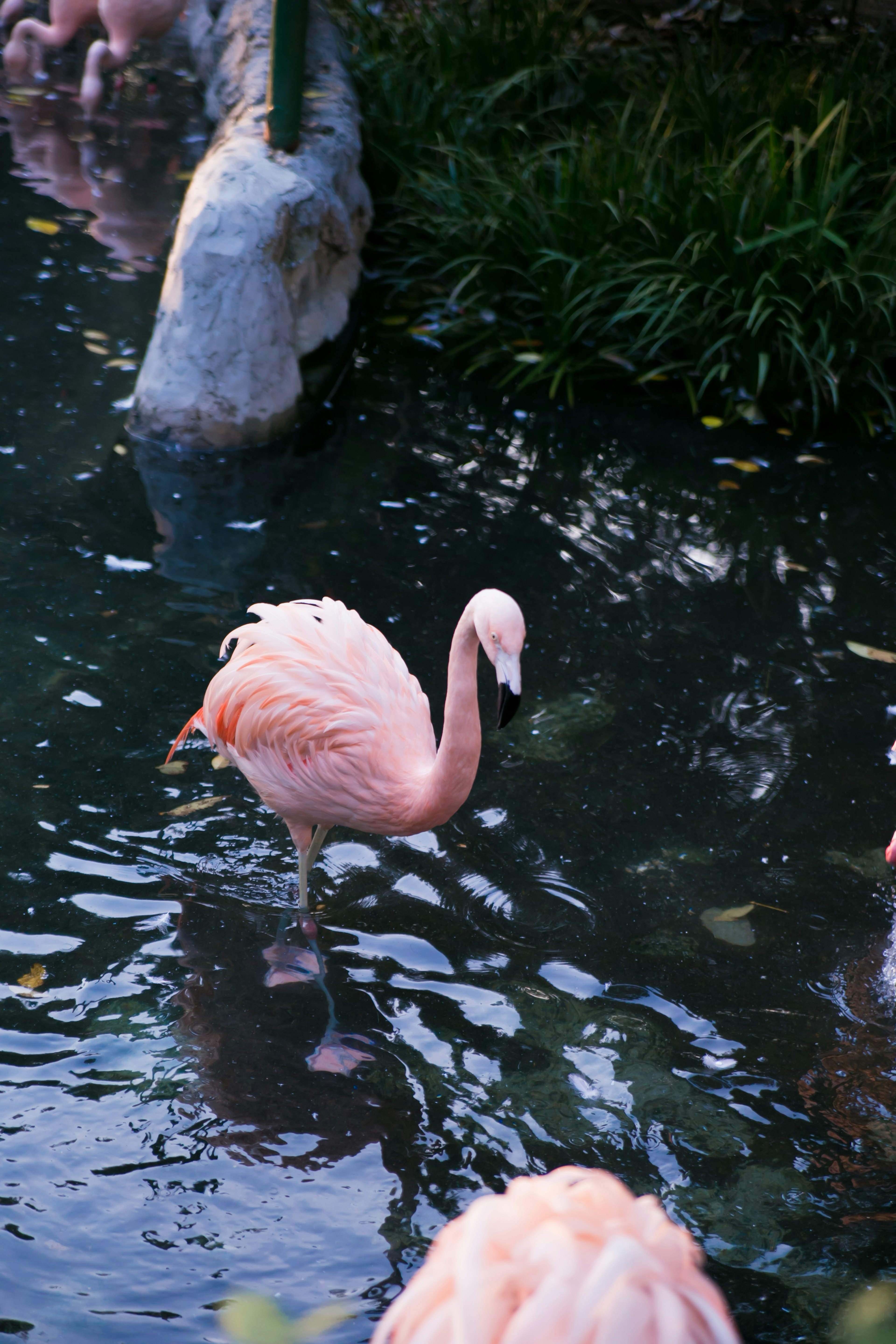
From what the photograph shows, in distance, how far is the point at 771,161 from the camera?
538 centimetres

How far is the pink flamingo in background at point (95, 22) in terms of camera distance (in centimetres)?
762

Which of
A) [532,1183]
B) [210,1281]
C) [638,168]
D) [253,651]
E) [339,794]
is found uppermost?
[638,168]

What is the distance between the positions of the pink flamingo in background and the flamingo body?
6.38m

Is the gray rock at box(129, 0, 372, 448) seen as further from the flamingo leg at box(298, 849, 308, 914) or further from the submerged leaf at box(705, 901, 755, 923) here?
the submerged leaf at box(705, 901, 755, 923)

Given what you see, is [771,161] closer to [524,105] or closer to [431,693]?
[524,105]

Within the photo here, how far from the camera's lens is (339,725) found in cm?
279

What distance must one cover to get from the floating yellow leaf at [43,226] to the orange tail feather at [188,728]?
4045 mm

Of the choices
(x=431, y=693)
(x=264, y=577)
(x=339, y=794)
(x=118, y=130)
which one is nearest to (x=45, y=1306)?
(x=339, y=794)

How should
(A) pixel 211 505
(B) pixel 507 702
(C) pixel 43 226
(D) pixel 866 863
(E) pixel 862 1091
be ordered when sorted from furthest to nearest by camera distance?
1. (C) pixel 43 226
2. (A) pixel 211 505
3. (D) pixel 866 863
4. (E) pixel 862 1091
5. (B) pixel 507 702

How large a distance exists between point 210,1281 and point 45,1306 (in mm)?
301

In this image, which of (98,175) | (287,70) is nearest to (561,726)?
(287,70)

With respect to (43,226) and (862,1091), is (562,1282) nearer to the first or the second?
(862,1091)

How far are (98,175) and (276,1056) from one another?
6.23 m

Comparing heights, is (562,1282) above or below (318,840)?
above
